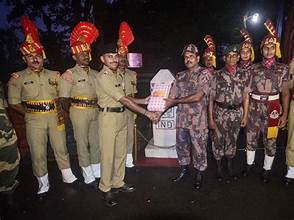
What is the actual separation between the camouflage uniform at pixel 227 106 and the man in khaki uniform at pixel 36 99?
2.74 meters

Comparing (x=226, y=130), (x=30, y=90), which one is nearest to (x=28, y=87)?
(x=30, y=90)

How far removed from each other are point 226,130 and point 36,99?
3.27 m

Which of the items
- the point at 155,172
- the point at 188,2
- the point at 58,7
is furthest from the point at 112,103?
the point at 58,7

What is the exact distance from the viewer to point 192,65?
4.44 meters

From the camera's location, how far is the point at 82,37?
4699 mm

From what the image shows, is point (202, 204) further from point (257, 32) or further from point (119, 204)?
point (257, 32)

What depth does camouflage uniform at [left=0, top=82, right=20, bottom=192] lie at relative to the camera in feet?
12.1

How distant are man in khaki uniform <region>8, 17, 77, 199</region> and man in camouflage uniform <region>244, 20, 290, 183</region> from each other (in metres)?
3.35

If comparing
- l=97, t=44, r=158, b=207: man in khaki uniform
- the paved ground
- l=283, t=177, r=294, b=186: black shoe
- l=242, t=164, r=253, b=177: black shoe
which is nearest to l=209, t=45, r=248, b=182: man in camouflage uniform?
l=242, t=164, r=253, b=177: black shoe

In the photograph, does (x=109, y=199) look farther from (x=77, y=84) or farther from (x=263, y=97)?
(x=263, y=97)

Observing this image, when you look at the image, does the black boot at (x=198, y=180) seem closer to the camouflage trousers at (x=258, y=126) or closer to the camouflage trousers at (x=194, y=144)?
the camouflage trousers at (x=194, y=144)

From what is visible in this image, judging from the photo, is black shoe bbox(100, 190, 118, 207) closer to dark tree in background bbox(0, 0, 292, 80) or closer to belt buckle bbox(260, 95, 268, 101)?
belt buckle bbox(260, 95, 268, 101)

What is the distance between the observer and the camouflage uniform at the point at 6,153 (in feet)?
12.1

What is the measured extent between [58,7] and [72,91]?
1395cm
